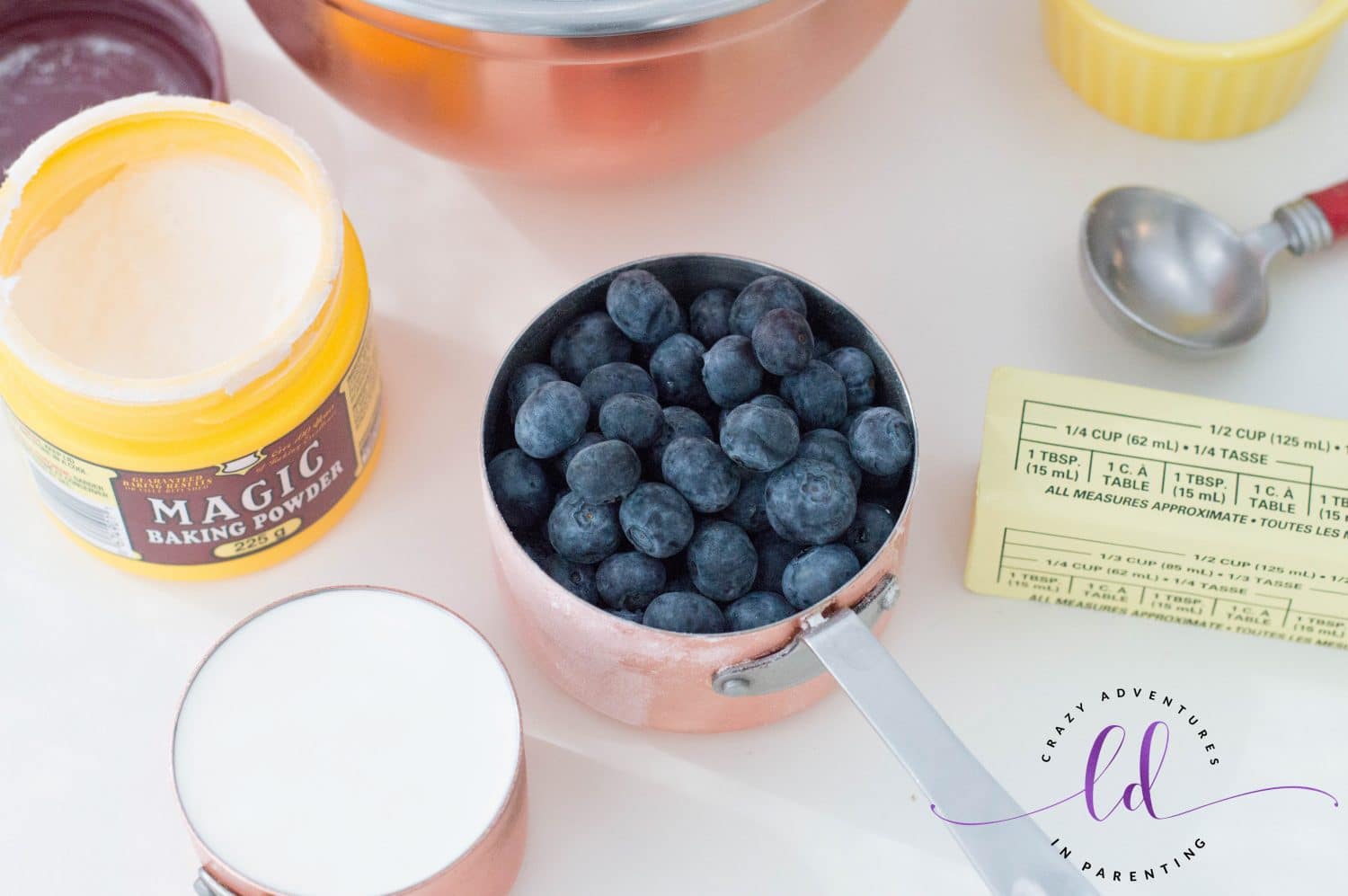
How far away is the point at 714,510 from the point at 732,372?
0.06 m

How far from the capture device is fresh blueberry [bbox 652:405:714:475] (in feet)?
1.95

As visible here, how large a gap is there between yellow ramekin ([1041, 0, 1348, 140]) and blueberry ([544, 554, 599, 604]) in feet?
1.42

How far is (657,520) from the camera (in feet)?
1.83

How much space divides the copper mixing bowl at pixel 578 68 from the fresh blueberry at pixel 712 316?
2.9 inches

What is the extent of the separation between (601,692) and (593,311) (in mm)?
179

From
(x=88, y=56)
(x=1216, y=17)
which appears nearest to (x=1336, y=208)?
(x=1216, y=17)

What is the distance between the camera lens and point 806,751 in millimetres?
618

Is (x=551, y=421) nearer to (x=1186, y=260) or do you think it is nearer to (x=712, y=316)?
(x=712, y=316)

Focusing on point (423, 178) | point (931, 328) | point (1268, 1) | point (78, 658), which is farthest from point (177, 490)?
point (1268, 1)

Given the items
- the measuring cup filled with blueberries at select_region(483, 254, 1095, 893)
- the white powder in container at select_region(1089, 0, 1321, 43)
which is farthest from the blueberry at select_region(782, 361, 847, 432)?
the white powder in container at select_region(1089, 0, 1321, 43)

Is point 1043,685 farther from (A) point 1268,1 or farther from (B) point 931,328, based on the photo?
(A) point 1268,1

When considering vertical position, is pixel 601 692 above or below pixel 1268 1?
below
